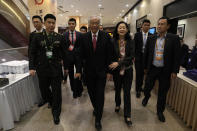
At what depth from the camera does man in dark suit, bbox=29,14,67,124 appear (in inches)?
74.5

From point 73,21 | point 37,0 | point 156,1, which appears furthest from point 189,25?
point 37,0

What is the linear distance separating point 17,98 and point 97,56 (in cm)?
153

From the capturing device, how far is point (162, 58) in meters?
1.94

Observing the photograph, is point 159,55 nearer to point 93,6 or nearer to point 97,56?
point 97,56

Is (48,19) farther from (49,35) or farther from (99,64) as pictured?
(99,64)

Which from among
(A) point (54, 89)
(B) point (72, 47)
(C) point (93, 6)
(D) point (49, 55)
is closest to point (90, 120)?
(A) point (54, 89)

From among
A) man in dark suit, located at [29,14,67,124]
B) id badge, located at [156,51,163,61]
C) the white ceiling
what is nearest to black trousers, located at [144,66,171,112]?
id badge, located at [156,51,163,61]

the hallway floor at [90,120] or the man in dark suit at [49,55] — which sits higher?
the man in dark suit at [49,55]

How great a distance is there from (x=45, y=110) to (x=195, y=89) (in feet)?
8.34

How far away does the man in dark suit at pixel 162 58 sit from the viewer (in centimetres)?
183

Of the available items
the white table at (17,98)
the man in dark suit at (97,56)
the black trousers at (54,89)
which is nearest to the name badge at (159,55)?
the man in dark suit at (97,56)

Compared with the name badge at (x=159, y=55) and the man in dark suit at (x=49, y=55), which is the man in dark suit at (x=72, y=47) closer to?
the man in dark suit at (x=49, y=55)

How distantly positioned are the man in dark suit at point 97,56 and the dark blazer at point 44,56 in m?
0.44

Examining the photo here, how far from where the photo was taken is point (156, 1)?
5.77 meters
